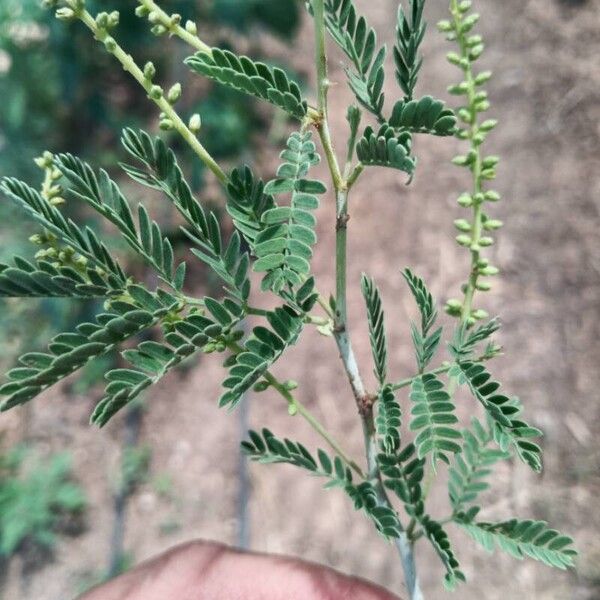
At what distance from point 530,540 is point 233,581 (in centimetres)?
63

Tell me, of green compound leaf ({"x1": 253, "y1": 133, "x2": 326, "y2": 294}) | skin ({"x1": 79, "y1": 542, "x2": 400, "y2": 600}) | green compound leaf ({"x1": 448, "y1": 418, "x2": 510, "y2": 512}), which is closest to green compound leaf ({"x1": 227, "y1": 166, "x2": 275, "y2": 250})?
green compound leaf ({"x1": 253, "y1": 133, "x2": 326, "y2": 294})

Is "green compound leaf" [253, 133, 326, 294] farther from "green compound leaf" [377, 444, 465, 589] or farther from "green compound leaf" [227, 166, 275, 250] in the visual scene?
"green compound leaf" [377, 444, 465, 589]

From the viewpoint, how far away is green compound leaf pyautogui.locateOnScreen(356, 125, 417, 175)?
0.63m

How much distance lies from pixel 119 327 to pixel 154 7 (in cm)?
33

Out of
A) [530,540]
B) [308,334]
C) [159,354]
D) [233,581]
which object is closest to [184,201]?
[159,354]

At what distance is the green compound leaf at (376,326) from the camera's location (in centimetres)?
82

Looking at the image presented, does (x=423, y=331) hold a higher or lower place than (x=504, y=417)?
higher

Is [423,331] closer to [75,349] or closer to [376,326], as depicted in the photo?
[376,326]

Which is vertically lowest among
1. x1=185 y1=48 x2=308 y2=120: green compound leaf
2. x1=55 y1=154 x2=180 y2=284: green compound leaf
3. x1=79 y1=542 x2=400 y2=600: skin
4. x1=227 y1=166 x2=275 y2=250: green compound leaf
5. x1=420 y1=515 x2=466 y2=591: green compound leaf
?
x1=79 y1=542 x2=400 y2=600: skin

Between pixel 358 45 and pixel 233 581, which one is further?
pixel 233 581

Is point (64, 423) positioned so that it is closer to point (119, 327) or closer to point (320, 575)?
point (320, 575)

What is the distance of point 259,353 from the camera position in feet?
2.21

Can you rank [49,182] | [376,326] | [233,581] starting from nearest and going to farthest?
[49,182]
[376,326]
[233,581]

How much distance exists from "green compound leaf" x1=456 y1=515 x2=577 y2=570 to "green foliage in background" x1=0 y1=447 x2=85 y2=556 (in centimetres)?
227
